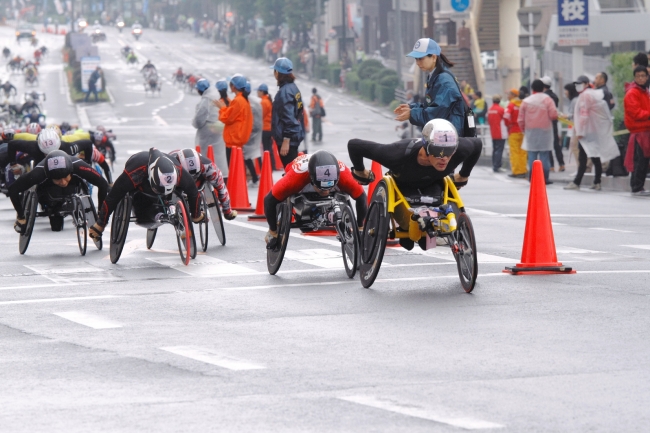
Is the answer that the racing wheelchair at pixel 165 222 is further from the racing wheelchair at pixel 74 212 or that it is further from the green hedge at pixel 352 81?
the green hedge at pixel 352 81

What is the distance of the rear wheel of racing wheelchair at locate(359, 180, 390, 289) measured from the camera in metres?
11.6

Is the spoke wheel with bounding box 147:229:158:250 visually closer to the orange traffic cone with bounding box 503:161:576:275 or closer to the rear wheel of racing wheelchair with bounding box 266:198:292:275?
the rear wheel of racing wheelchair with bounding box 266:198:292:275

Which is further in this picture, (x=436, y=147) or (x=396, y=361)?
(x=436, y=147)

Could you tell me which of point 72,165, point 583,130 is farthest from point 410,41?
point 72,165

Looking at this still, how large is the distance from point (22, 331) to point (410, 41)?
95.6 m

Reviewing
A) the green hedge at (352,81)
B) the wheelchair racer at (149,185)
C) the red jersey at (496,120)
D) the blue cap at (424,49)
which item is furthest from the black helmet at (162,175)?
the green hedge at (352,81)

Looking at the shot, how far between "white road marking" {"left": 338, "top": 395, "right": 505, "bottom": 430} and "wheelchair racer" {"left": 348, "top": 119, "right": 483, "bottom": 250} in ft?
14.2

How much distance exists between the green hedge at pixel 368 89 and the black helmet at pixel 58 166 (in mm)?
60429

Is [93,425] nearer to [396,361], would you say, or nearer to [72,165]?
[396,361]

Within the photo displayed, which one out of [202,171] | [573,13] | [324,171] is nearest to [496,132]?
[573,13]

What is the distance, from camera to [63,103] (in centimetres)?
7981

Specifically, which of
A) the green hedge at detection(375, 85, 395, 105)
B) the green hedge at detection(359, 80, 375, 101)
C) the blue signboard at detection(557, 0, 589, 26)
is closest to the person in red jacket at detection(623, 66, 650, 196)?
the blue signboard at detection(557, 0, 589, 26)

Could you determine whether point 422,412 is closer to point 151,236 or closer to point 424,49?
point 424,49

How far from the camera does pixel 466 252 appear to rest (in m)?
11.2
